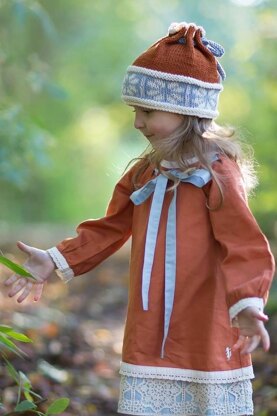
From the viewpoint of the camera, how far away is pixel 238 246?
3035 millimetres

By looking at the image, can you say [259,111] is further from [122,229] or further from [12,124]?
[122,229]

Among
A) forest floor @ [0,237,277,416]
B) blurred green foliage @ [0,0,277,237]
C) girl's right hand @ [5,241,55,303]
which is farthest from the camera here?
blurred green foliage @ [0,0,277,237]

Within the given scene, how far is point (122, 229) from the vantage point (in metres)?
3.49

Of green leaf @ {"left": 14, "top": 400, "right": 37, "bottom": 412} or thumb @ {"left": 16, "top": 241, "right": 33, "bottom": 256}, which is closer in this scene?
green leaf @ {"left": 14, "top": 400, "right": 37, "bottom": 412}

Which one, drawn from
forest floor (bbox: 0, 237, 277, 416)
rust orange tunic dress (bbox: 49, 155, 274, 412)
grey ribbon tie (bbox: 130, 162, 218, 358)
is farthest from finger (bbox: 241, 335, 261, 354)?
forest floor (bbox: 0, 237, 277, 416)

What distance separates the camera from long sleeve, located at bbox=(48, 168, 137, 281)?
341 cm

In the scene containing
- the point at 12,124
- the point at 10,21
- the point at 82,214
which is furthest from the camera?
the point at 82,214

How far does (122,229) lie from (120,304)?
533cm

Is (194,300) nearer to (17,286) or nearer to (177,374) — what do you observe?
(177,374)

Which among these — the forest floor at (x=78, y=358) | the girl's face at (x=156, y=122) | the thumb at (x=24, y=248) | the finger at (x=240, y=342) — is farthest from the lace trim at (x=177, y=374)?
the forest floor at (x=78, y=358)

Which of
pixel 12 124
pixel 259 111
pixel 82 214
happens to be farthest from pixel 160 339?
pixel 82 214

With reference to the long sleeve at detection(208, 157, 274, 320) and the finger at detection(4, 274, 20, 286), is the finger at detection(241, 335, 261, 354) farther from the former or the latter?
the finger at detection(4, 274, 20, 286)

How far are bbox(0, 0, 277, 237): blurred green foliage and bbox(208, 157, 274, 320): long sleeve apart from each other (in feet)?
1.92

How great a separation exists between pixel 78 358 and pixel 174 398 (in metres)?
2.51
